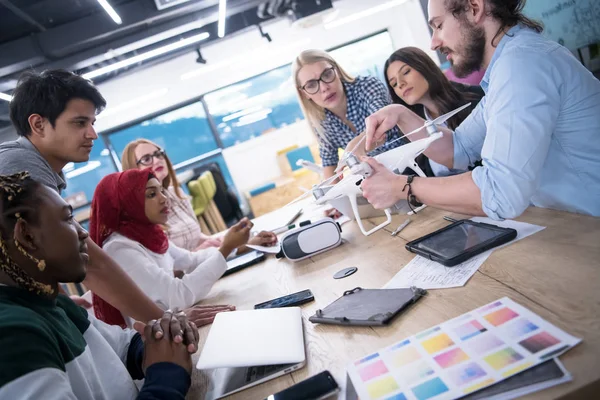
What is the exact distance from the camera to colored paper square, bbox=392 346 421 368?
74 cm

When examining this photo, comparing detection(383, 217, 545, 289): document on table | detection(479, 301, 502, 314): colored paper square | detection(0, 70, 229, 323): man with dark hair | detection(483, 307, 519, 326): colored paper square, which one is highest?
detection(0, 70, 229, 323): man with dark hair

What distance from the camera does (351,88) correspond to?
2514 mm

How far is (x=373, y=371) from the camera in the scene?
0.75m

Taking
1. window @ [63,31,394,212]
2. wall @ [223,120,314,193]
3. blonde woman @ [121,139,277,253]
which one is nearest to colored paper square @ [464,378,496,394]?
blonde woman @ [121,139,277,253]

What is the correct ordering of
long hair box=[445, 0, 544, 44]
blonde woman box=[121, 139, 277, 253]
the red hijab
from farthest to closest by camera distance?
blonde woman box=[121, 139, 277, 253] < the red hijab < long hair box=[445, 0, 544, 44]

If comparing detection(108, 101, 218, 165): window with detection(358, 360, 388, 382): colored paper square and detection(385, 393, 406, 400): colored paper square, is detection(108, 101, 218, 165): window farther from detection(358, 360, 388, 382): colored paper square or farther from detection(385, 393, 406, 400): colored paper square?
detection(385, 393, 406, 400): colored paper square

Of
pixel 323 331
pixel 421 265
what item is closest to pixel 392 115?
pixel 421 265

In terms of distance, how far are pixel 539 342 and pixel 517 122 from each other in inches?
22.3

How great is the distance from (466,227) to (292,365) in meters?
0.67

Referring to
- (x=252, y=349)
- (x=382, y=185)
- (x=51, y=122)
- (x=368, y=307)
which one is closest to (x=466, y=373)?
(x=368, y=307)

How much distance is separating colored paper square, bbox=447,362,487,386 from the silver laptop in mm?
346

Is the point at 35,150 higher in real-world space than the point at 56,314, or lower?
higher

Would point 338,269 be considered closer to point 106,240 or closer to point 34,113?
point 106,240

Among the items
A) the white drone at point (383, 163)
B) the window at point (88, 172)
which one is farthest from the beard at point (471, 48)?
the window at point (88, 172)
